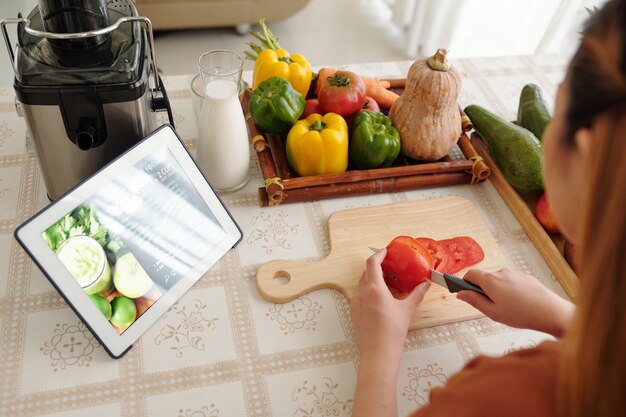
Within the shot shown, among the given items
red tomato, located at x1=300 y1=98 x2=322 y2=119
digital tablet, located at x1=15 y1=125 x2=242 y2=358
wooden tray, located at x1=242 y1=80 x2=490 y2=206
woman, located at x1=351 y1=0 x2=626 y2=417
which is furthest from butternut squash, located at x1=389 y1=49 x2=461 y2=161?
woman, located at x1=351 y1=0 x2=626 y2=417

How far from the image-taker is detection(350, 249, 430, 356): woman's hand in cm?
78

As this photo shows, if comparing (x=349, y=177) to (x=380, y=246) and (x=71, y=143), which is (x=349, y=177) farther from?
(x=71, y=143)

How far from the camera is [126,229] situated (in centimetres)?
80

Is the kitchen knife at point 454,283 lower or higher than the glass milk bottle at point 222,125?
lower

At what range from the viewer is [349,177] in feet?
3.34

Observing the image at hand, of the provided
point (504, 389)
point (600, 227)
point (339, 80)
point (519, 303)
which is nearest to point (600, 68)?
point (600, 227)

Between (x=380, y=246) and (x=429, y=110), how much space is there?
28 centimetres

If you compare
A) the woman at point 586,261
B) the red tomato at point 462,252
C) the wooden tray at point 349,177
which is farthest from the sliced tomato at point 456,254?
the woman at point 586,261

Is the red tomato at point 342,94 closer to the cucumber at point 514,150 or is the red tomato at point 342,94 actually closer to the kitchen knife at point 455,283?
the cucumber at point 514,150

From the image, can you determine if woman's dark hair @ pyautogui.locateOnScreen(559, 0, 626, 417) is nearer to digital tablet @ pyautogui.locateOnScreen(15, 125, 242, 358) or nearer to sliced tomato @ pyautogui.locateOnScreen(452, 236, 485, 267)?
sliced tomato @ pyautogui.locateOnScreen(452, 236, 485, 267)

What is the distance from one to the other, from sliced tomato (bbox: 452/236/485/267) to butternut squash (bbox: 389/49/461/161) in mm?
197

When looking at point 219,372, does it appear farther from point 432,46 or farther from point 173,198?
point 432,46

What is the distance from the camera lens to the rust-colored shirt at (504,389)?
54 centimetres

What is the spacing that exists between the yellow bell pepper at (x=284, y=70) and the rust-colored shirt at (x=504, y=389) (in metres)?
0.71
